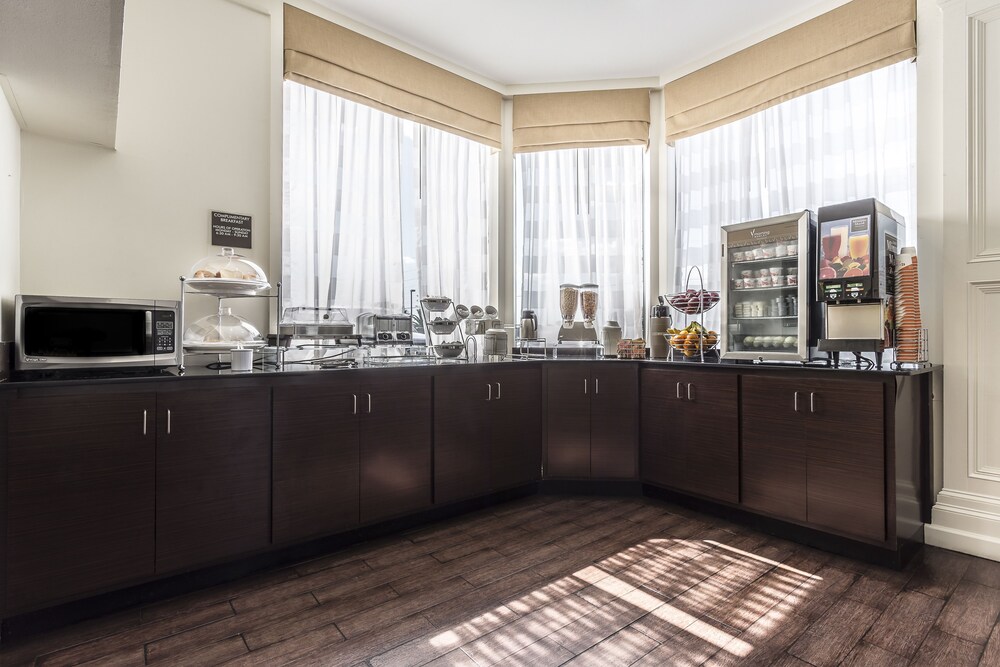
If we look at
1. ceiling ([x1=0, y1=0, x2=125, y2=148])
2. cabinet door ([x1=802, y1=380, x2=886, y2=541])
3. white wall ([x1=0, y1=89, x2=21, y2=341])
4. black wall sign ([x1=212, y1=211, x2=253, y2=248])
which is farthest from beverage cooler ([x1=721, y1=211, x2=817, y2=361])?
white wall ([x1=0, y1=89, x2=21, y2=341])

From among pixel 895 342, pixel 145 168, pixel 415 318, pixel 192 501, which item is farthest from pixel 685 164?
pixel 192 501

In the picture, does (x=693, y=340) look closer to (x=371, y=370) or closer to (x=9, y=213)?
(x=371, y=370)

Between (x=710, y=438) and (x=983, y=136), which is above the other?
(x=983, y=136)

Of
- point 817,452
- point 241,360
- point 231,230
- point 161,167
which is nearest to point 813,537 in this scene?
point 817,452

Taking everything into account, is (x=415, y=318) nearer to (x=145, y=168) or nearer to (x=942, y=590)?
(x=145, y=168)

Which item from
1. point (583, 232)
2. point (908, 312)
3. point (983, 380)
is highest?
point (583, 232)

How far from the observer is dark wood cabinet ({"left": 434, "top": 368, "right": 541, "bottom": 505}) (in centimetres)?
303

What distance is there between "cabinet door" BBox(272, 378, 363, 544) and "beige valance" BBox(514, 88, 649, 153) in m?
2.68

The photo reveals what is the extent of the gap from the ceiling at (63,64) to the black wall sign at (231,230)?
0.60 meters

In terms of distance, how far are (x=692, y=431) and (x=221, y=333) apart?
2.71 m

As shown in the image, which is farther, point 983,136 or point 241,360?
point 983,136

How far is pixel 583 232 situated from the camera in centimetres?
421

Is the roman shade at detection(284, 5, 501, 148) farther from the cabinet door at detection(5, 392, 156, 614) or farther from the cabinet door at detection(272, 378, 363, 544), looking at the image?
the cabinet door at detection(5, 392, 156, 614)

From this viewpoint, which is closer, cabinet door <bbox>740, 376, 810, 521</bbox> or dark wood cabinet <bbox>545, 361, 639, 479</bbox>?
cabinet door <bbox>740, 376, 810, 521</bbox>
